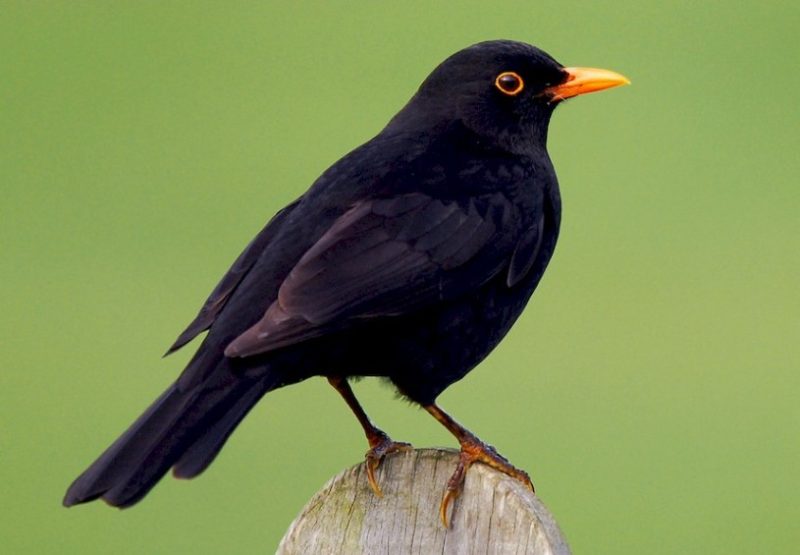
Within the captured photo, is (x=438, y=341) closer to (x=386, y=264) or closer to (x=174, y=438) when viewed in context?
(x=386, y=264)

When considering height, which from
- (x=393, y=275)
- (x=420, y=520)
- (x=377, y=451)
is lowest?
(x=420, y=520)

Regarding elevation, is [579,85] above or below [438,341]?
above

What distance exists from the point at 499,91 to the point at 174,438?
2.23m

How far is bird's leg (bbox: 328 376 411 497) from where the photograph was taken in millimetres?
4414

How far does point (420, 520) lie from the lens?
426 centimetres

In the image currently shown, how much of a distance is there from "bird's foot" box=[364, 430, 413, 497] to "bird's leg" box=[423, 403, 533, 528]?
19 cm

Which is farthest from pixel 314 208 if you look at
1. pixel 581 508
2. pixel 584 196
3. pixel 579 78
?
pixel 584 196

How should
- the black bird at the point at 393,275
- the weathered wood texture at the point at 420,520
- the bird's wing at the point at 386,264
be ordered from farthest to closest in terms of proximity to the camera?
the bird's wing at the point at 386,264
the black bird at the point at 393,275
the weathered wood texture at the point at 420,520

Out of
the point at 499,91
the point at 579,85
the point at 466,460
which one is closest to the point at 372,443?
the point at 466,460

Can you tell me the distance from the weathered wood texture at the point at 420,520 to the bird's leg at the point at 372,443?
0.09 feet

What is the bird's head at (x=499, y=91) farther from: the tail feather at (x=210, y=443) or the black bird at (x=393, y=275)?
the tail feather at (x=210, y=443)

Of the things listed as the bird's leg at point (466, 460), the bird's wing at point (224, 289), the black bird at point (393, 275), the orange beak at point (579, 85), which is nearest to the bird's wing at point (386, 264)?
the black bird at point (393, 275)

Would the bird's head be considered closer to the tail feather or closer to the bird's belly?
the bird's belly

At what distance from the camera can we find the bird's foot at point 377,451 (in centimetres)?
438
